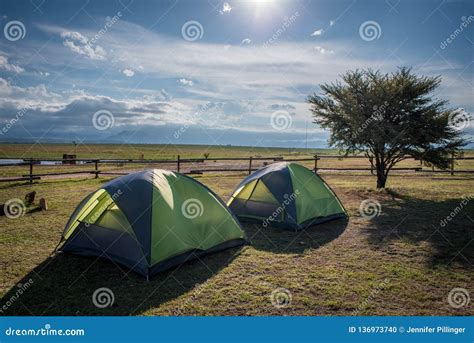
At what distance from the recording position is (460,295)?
16.1 ft

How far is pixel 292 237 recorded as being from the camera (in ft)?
25.6

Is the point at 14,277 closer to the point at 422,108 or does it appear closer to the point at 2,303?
the point at 2,303

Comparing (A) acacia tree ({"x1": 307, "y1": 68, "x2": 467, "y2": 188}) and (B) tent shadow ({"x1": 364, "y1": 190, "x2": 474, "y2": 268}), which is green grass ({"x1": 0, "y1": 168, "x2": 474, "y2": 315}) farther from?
(A) acacia tree ({"x1": 307, "y1": 68, "x2": 467, "y2": 188})

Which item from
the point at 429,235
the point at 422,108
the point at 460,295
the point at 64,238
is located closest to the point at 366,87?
the point at 422,108

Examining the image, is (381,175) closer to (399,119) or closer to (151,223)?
(399,119)

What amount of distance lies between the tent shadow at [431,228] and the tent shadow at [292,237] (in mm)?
937

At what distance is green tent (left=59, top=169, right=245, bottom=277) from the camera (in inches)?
223

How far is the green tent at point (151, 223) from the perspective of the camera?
568 centimetres

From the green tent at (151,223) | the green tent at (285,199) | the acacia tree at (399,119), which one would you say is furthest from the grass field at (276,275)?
the acacia tree at (399,119)

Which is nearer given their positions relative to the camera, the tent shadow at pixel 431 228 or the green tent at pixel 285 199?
the tent shadow at pixel 431 228

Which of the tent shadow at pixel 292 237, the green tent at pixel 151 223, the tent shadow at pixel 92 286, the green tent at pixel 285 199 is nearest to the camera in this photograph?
the tent shadow at pixel 92 286

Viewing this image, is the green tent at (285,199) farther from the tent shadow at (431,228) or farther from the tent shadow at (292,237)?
the tent shadow at (431,228)

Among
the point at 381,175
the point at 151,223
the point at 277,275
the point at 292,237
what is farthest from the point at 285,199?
the point at 381,175

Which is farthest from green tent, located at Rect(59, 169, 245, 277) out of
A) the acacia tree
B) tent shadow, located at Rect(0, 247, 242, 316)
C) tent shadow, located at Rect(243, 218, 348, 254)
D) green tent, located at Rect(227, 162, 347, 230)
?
the acacia tree
